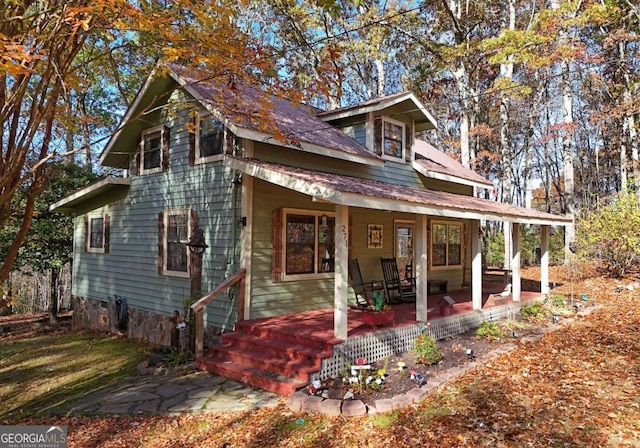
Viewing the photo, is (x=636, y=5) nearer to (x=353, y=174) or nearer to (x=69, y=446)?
(x=353, y=174)

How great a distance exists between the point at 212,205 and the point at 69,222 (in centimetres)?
805

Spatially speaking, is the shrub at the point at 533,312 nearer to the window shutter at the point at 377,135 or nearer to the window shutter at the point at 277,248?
the window shutter at the point at 377,135

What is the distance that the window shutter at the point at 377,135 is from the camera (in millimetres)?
9906

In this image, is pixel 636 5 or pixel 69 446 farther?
pixel 636 5

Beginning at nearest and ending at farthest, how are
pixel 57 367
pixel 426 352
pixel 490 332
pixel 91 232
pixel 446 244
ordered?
pixel 426 352, pixel 490 332, pixel 57 367, pixel 91 232, pixel 446 244

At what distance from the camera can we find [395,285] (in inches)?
382

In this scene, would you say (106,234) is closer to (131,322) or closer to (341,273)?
(131,322)

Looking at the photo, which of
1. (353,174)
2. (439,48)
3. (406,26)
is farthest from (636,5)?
(353,174)

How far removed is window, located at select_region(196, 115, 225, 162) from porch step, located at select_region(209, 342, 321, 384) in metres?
3.60

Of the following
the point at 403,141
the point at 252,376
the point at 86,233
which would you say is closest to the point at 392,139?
the point at 403,141

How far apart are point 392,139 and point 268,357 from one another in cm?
655

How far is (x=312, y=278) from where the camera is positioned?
8.05 m

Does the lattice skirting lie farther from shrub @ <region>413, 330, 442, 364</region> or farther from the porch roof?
the porch roof

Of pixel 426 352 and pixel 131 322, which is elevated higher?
pixel 426 352
